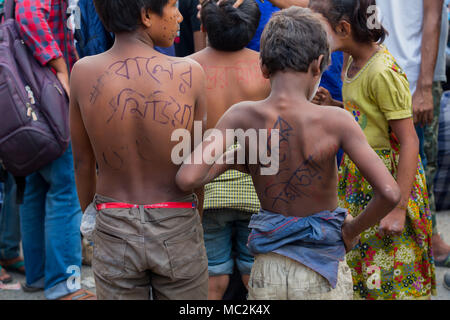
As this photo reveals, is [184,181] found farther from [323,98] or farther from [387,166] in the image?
[323,98]

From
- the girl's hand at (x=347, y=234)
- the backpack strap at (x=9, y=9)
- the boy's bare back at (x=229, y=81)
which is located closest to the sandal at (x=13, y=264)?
the backpack strap at (x=9, y=9)

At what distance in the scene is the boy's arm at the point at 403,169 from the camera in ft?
7.13

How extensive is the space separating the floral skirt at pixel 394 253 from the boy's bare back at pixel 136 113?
0.93 meters

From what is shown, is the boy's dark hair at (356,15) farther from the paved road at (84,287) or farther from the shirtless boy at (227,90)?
the paved road at (84,287)

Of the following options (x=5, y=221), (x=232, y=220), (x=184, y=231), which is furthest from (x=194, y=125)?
(x=5, y=221)

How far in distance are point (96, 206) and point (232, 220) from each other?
2.88 feet

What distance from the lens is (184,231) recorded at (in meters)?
1.94

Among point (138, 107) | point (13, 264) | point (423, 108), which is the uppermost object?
point (138, 107)

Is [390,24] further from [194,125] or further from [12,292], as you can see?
[12,292]

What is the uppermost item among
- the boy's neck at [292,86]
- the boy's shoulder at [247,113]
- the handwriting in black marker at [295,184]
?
the boy's neck at [292,86]

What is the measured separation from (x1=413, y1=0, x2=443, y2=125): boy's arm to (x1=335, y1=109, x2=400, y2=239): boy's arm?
1558mm

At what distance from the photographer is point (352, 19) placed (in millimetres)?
2314

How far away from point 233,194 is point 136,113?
0.87 metres

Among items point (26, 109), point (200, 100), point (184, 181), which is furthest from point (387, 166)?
point (26, 109)
